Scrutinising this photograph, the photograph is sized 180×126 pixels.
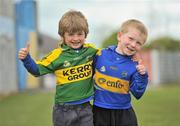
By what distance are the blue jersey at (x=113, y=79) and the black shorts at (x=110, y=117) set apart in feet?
0.16

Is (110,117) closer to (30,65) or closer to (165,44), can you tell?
(30,65)

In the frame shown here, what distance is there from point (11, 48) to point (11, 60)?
0.66 metres

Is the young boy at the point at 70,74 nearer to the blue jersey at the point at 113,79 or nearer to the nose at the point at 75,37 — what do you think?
the nose at the point at 75,37

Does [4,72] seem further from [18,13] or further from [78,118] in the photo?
[78,118]

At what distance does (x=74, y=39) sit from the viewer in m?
4.90

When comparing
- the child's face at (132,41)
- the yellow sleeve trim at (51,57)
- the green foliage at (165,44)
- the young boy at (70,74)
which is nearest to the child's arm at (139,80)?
the child's face at (132,41)

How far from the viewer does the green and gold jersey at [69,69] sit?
4.96 metres

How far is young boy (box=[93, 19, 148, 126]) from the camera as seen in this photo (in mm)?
5105

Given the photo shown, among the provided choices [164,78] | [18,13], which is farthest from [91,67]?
[164,78]

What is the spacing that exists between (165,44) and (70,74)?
4436 centimetres

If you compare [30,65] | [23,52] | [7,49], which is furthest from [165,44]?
[23,52]

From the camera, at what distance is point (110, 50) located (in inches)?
207

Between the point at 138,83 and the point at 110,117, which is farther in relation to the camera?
the point at 110,117

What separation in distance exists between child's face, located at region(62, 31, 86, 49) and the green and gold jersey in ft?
0.14
